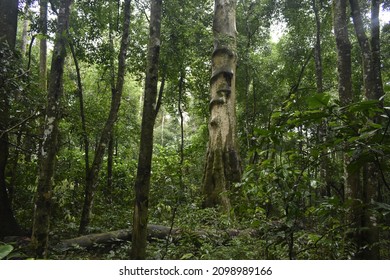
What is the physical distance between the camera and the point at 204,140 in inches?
668

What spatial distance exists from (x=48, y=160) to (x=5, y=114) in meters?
2.31

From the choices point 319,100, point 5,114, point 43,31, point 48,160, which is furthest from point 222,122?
point 319,100

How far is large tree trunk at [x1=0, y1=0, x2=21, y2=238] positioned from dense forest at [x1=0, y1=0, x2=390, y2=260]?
25 millimetres

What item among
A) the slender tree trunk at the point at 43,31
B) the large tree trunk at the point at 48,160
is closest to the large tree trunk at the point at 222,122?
the slender tree trunk at the point at 43,31

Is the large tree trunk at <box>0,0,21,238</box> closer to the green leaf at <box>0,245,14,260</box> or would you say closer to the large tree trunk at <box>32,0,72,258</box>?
the large tree trunk at <box>32,0,72,258</box>

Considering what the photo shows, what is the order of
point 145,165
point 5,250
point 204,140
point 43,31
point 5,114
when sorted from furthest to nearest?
point 204,140 < point 43,31 < point 5,114 < point 145,165 < point 5,250

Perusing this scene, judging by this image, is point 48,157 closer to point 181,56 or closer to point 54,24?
point 54,24

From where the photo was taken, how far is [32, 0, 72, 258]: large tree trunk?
407cm

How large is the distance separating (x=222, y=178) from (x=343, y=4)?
477 cm

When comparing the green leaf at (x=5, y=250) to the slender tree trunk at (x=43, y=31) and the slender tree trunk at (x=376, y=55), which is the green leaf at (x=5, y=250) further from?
the slender tree trunk at (x=376, y=55)

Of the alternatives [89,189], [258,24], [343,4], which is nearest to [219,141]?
[89,189]

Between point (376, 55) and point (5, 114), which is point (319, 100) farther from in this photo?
point (5, 114)

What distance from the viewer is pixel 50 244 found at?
5738 millimetres

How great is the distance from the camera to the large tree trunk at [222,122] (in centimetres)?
857
